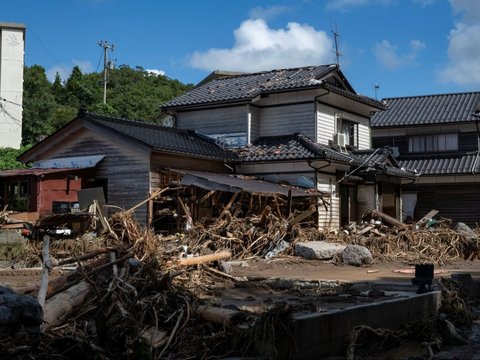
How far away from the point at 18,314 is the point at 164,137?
16101 millimetres

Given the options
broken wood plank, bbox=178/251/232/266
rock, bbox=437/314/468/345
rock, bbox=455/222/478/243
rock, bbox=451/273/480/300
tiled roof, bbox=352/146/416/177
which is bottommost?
rock, bbox=437/314/468/345

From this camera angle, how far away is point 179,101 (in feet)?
86.4

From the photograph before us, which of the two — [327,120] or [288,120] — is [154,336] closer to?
[288,120]

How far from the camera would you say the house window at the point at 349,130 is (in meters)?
26.2

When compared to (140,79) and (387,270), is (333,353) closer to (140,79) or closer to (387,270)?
(387,270)

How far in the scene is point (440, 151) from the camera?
32.3 m

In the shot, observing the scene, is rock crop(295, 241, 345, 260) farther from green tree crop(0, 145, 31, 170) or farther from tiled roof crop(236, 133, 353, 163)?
green tree crop(0, 145, 31, 170)

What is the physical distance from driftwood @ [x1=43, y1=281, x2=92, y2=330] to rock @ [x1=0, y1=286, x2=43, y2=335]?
475mm

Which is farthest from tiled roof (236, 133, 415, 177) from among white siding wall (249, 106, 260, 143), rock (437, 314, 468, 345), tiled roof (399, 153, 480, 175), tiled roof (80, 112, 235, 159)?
rock (437, 314, 468, 345)

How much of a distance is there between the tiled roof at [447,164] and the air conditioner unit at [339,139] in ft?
23.9

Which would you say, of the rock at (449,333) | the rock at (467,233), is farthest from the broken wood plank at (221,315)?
the rock at (467,233)

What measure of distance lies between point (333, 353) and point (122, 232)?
8.71 meters

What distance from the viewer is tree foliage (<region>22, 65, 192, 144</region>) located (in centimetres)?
4316

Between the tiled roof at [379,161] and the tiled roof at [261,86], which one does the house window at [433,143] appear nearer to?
the tiled roof at [379,161]
